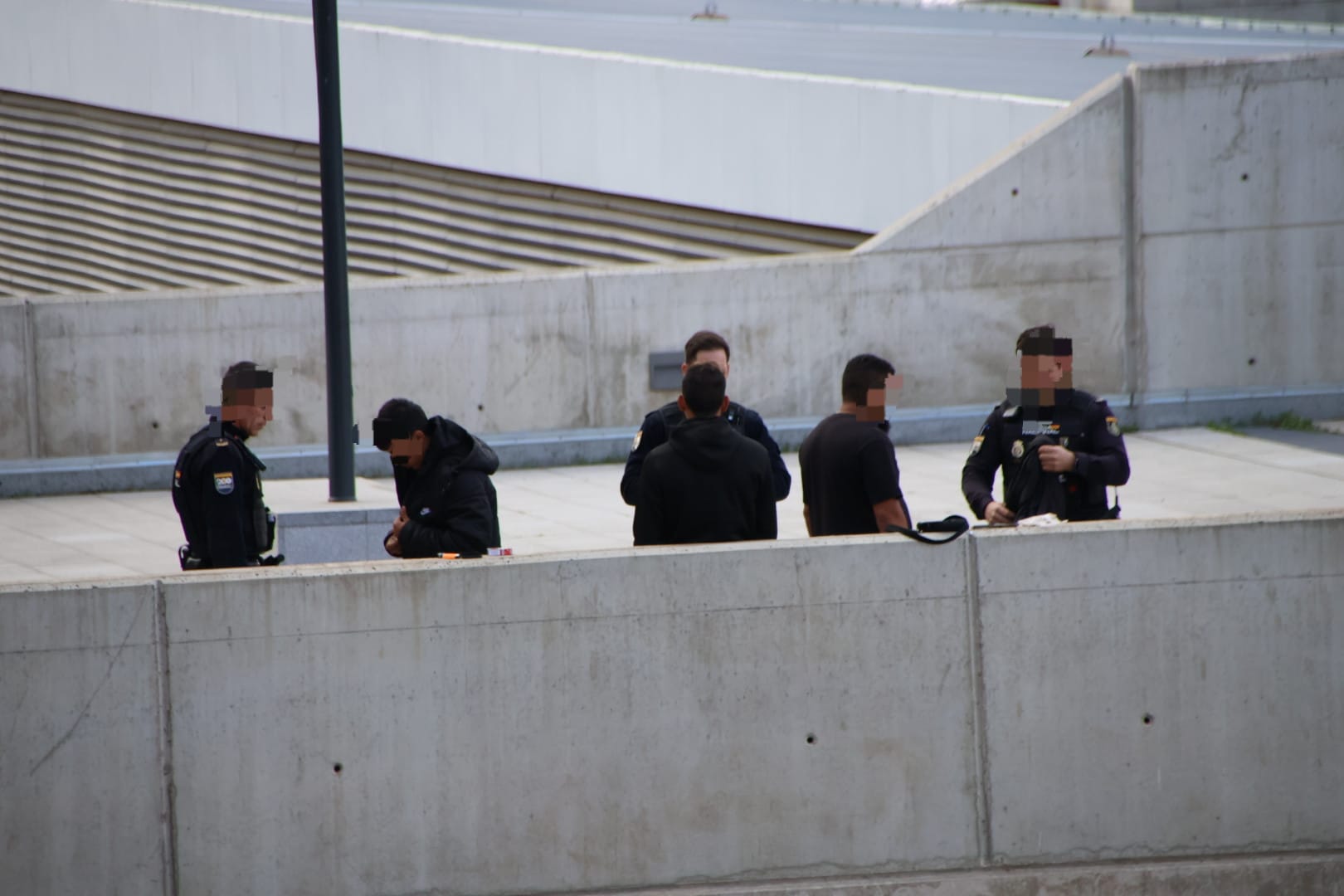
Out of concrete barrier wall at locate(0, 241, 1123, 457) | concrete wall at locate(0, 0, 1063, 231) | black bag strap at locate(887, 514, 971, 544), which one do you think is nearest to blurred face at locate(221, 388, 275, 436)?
black bag strap at locate(887, 514, 971, 544)

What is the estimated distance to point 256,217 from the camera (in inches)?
695

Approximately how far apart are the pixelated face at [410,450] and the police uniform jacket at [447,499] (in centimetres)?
2

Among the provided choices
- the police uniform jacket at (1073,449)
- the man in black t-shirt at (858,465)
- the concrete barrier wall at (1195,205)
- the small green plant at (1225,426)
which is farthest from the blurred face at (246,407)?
the small green plant at (1225,426)

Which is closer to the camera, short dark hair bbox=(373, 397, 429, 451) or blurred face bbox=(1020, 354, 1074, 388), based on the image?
short dark hair bbox=(373, 397, 429, 451)

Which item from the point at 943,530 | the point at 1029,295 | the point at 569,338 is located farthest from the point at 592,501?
the point at 943,530

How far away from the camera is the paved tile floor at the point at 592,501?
9039 mm

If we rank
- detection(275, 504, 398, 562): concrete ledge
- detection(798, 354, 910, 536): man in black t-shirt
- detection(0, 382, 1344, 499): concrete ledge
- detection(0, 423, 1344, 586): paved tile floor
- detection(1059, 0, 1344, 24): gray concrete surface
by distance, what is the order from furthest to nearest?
detection(1059, 0, 1344, 24): gray concrete surface → detection(0, 382, 1344, 499): concrete ledge → detection(0, 423, 1344, 586): paved tile floor → detection(275, 504, 398, 562): concrete ledge → detection(798, 354, 910, 536): man in black t-shirt

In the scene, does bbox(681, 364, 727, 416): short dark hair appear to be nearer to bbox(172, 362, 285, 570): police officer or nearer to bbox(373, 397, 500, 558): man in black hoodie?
bbox(373, 397, 500, 558): man in black hoodie

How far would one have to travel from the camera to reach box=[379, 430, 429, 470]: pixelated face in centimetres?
559

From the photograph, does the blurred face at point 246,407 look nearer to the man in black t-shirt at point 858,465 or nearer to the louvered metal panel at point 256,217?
the man in black t-shirt at point 858,465

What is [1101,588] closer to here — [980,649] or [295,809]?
[980,649]

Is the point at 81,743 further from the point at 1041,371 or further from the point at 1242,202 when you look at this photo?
the point at 1242,202

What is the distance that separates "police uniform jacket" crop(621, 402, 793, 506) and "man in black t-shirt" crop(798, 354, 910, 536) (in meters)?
0.30

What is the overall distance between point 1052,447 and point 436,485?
2.29 metres
